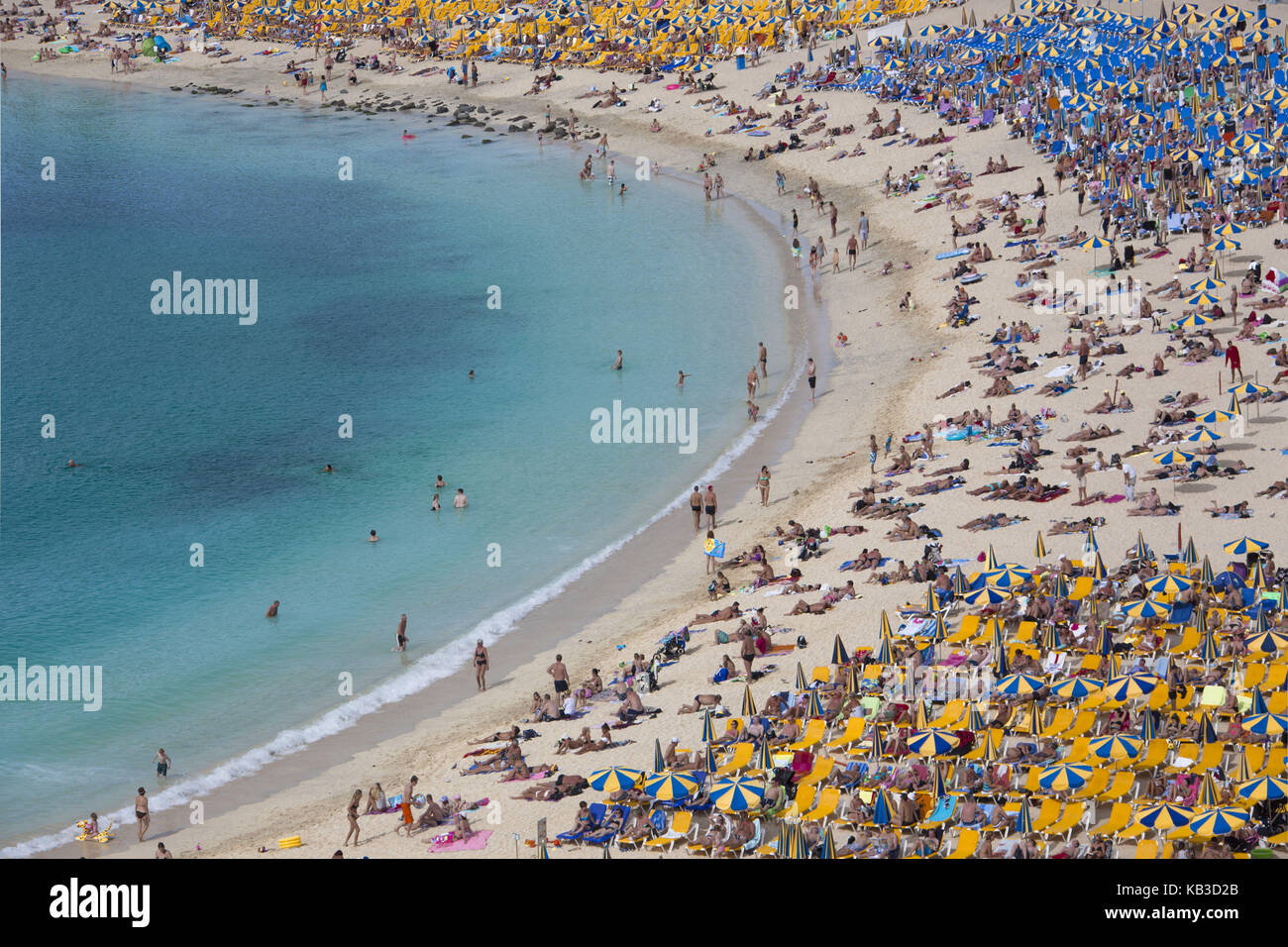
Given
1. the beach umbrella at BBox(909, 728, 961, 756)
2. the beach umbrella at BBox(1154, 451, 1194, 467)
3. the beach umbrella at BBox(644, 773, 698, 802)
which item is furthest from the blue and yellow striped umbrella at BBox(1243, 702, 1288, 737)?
the beach umbrella at BBox(1154, 451, 1194, 467)

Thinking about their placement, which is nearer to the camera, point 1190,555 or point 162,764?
point 1190,555

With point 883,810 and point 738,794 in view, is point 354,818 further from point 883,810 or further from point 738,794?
point 883,810

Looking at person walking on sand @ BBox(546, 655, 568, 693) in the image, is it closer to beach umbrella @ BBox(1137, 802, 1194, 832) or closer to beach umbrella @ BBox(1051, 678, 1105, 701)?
beach umbrella @ BBox(1051, 678, 1105, 701)

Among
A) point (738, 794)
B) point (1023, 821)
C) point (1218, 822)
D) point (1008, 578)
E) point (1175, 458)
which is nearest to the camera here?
point (1218, 822)

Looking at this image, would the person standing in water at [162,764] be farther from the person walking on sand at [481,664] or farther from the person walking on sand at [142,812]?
the person walking on sand at [481,664]

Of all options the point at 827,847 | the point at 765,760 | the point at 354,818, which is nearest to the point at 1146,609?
the point at 765,760
